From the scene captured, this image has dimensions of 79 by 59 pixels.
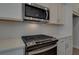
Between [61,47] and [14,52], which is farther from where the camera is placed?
[61,47]

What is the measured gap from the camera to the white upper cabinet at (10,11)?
4.51 feet

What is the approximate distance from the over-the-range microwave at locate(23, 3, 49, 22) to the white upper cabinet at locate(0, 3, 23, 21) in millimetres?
163

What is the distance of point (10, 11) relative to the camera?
1.49 metres

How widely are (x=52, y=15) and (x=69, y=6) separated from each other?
4.38ft

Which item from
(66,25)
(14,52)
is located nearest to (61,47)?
(66,25)

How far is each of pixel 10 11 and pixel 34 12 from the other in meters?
0.60

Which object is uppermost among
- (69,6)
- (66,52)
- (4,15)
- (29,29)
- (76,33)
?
(69,6)

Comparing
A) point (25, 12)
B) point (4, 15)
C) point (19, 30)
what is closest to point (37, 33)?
point (19, 30)

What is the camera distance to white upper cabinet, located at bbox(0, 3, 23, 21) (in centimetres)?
138

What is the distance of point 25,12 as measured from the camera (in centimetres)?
179

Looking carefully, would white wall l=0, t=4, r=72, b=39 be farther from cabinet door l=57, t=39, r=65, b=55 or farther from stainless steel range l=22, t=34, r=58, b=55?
cabinet door l=57, t=39, r=65, b=55

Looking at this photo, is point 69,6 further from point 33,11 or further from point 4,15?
point 4,15

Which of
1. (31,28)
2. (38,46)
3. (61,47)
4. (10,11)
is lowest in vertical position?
(61,47)

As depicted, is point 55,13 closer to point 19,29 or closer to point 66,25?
point 66,25
